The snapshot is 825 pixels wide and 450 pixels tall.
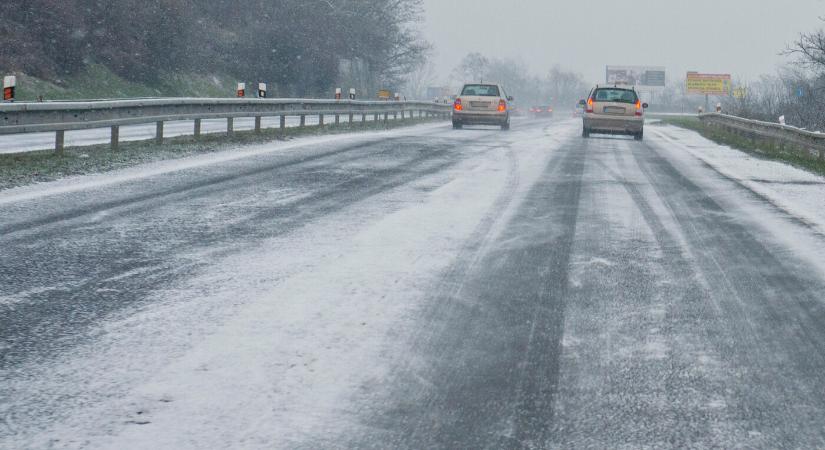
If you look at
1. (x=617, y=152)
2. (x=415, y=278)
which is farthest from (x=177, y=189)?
(x=617, y=152)

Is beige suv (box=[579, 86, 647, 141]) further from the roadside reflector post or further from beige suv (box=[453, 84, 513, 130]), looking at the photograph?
the roadside reflector post

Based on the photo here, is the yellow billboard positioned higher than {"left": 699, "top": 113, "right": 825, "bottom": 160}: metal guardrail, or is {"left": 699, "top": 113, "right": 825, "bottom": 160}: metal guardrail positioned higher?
the yellow billboard

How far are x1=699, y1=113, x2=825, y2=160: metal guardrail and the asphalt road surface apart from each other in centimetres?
975

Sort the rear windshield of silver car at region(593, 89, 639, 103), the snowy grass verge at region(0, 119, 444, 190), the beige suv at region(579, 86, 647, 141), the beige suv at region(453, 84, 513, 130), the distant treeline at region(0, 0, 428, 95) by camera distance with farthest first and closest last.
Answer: the distant treeline at region(0, 0, 428, 95) < the beige suv at region(453, 84, 513, 130) < the rear windshield of silver car at region(593, 89, 639, 103) < the beige suv at region(579, 86, 647, 141) < the snowy grass verge at region(0, 119, 444, 190)

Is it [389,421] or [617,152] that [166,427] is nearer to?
[389,421]

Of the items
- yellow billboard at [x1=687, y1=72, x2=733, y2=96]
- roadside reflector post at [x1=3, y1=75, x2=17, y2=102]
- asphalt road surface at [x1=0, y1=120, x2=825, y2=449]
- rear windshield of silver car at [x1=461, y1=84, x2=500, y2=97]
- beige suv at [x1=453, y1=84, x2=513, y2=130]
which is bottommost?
asphalt road surface at [x1=0, y1=120, x2=825, y2=449]

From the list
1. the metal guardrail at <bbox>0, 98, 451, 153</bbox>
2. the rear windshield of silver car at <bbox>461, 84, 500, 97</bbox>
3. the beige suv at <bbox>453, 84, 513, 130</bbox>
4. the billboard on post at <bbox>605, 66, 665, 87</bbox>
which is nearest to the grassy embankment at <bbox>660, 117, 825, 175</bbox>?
the beige suv at <bbox>453, 84, 513, 130</bbox>

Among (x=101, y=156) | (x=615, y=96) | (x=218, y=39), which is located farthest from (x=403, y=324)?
(x=218, y=39)

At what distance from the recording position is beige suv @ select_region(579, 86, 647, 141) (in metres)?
26.0

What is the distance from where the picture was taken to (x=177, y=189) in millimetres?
10039

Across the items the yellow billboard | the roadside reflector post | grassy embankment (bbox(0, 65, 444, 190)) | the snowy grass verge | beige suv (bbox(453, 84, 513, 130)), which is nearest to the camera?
the snowy grass verge

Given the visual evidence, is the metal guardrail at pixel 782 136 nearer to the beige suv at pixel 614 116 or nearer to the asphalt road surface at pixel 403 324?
the beige suv at pixel 614 116

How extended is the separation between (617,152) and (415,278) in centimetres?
1376

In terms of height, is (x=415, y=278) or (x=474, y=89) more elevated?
(x=474, y=89)
